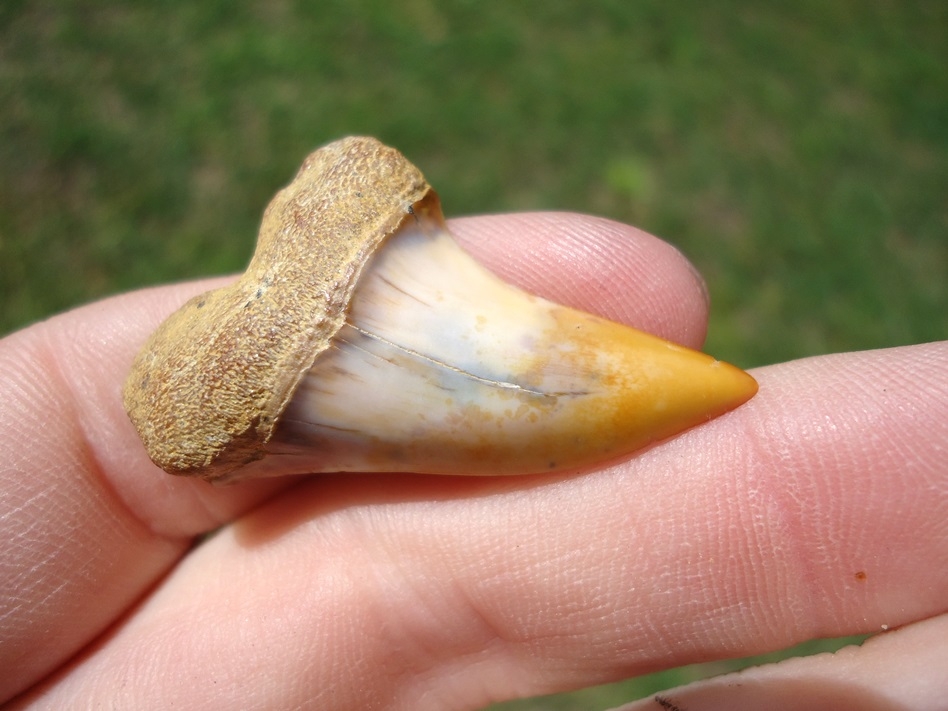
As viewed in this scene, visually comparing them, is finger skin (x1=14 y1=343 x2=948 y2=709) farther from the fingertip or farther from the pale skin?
the fingertip

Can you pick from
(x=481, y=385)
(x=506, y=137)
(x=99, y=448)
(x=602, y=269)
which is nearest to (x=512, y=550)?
(x=481, y=385)

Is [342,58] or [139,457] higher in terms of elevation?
[342,58]

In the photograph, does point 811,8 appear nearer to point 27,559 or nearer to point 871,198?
point 871,198

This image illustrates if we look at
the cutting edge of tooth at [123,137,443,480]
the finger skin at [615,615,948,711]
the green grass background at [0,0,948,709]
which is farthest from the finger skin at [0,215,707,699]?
the green grass background at [0,0,948,709]

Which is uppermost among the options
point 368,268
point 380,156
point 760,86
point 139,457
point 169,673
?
point 760,86

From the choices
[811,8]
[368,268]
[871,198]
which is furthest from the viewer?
[811,8]

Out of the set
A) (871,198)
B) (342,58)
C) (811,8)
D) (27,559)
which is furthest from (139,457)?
(811,8)

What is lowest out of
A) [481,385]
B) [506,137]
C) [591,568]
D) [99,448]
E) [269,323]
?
[591,568]

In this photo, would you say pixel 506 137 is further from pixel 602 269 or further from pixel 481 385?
pixel 481 385
